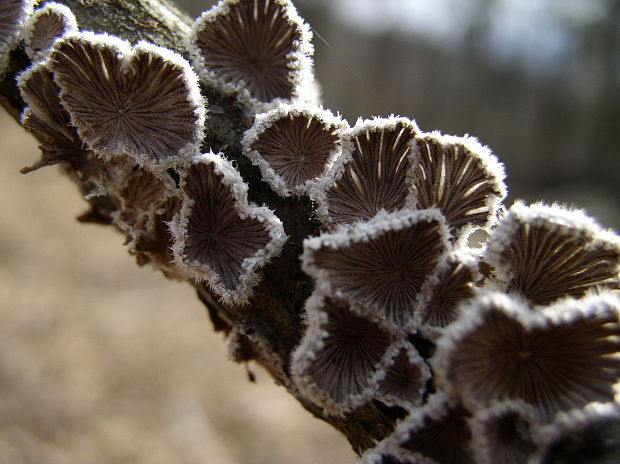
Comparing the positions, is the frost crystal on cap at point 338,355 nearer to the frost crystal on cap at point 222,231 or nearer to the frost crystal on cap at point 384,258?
the frost crystal on cap at point 384,258

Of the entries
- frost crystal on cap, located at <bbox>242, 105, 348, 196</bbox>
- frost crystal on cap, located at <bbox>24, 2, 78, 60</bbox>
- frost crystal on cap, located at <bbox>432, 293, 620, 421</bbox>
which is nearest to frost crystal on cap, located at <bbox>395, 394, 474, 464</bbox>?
frost crystal on cap, located at <bbox>432, 293, 620, 421</bbox>

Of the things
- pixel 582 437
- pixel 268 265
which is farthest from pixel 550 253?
pixel 268 265

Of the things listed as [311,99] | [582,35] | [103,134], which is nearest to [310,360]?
[103,134]

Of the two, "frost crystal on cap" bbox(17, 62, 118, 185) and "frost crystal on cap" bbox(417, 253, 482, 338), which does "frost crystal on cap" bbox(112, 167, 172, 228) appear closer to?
"frost crystal on cap" bbox(17, 62, 118, 185)

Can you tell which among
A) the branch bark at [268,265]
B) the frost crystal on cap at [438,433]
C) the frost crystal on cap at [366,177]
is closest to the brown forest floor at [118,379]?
the branch bark at [268,265]

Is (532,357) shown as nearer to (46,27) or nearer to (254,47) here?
(254,47)

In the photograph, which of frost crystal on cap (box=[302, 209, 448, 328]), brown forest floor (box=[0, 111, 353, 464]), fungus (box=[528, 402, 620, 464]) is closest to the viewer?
fungus (box=[528, 402, 620, 464])
